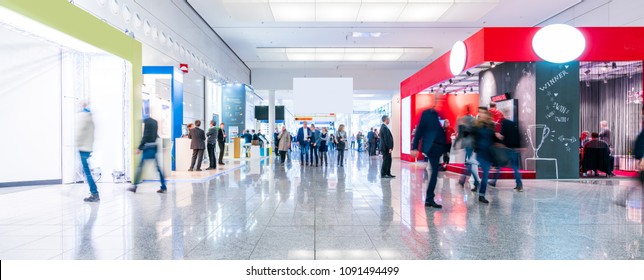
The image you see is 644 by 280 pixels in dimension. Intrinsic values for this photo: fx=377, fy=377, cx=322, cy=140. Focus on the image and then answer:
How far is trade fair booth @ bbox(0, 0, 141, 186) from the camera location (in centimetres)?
718

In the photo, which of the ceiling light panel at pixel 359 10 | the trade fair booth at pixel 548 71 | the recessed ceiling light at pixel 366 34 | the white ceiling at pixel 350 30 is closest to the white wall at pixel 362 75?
the white ceiling at pixel 350 30

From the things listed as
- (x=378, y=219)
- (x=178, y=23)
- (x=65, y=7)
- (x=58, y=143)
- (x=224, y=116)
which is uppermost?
(x=178, y=23)

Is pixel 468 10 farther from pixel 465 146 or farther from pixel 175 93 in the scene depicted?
pixel 175 93

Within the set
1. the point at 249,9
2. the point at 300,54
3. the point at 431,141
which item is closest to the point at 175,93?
the point at 249,9

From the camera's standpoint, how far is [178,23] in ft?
33.9

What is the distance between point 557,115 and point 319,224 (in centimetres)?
686

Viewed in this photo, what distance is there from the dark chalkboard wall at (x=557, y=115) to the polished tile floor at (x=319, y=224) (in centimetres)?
191

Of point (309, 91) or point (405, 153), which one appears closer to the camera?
point (405, 153)

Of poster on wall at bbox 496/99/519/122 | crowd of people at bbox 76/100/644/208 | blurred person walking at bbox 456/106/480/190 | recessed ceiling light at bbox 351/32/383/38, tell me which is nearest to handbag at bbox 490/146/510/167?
crowd of people at bbox 76/100/644/208

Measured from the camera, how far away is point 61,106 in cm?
740

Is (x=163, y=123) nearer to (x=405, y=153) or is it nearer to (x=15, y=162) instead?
(x=15, y=162)
